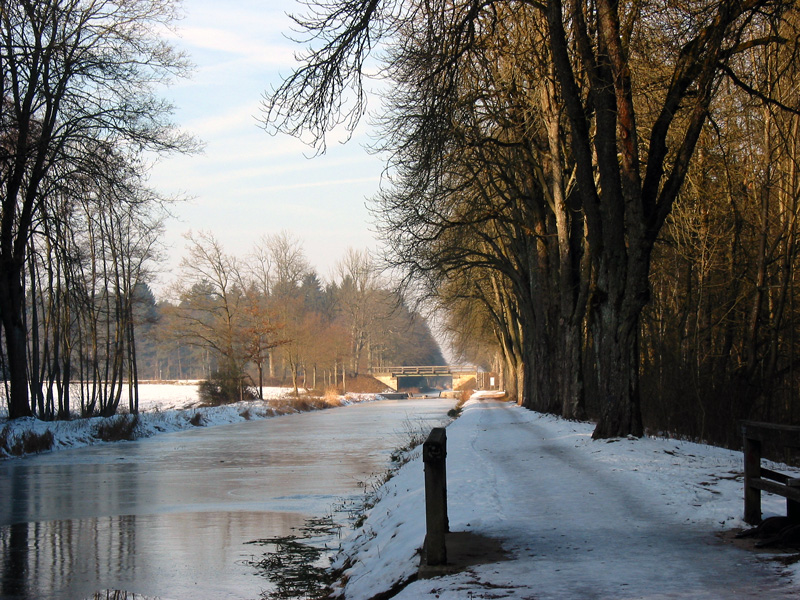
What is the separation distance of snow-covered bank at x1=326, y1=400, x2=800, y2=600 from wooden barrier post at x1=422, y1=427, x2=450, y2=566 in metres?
0.27

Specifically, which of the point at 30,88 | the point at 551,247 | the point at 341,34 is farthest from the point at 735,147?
the point at 30,88

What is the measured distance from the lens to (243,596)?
299 inches

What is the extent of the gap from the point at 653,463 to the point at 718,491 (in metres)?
2.41

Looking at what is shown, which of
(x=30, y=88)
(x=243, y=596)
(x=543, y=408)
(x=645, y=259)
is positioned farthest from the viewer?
(x=543, y=408)

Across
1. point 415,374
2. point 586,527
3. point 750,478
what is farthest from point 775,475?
point 415,374

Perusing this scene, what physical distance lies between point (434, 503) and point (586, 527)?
2.05m

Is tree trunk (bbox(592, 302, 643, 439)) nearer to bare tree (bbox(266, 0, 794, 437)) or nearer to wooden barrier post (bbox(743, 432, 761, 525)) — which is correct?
bare tree (bbox(266, 0, 794, 437))

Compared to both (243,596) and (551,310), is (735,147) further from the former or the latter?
(243,596)

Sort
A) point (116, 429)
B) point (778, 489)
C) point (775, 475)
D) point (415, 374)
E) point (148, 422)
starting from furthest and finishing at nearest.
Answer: point (415, 374), point (148, 422), point (116, 429), point (775, 475), point (778, 489)

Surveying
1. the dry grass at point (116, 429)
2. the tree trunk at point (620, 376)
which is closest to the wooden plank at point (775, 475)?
the tree trunk at point (620, 376)

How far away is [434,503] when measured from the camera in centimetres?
614

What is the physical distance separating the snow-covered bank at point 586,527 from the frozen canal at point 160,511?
1.56m

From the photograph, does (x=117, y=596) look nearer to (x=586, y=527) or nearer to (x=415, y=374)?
(x=586, y=527)

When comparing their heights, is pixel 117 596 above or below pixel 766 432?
below
